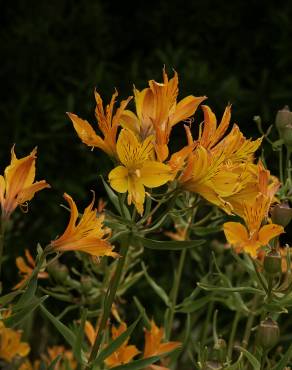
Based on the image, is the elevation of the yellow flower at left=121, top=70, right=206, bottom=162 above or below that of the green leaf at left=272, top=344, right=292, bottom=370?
above

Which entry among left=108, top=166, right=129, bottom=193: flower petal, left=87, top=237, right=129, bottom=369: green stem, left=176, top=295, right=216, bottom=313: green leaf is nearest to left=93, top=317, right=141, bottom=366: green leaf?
left=87, top=237, right=129, bottom=369: green stem

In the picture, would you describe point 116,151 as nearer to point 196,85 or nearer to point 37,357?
point 37,357

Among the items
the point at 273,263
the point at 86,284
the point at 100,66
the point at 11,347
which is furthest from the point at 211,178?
the point at 100,66

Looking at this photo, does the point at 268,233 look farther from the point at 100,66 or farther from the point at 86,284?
the point at 100,66

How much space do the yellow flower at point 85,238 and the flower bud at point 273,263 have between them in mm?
267

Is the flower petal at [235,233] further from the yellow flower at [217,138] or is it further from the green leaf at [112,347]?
the green leaf at [112,347]

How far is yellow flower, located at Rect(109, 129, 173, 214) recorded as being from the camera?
4.58 ft

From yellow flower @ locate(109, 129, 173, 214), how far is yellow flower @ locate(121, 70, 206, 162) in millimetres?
22

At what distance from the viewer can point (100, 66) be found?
4.13 m

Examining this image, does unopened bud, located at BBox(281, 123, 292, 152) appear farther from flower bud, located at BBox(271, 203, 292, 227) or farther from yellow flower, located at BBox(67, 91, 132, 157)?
yellow flower, located at BBox(67, 91, 132, 157)

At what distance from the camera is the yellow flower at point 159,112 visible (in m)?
1.40

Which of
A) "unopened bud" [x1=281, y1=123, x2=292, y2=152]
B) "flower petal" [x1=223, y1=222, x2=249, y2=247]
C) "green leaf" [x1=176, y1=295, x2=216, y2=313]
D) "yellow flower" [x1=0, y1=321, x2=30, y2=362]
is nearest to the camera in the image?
"flower petal" [x1=223, y1=222, x2=249, y2=247]

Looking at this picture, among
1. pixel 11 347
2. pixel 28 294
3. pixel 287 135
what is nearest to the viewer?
pixel 28 294

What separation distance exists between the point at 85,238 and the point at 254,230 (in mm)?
276
